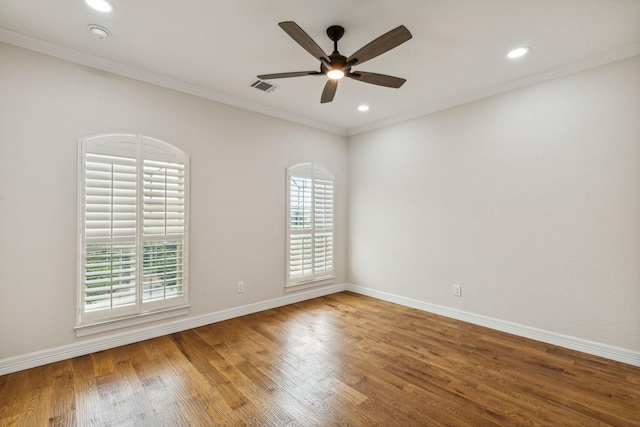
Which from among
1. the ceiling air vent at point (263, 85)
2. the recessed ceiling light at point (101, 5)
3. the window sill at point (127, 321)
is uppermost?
the recessed ceiling light at point (101, 5)

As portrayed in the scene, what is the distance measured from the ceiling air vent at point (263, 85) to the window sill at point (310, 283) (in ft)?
8.84

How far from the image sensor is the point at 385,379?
2377 millimetres

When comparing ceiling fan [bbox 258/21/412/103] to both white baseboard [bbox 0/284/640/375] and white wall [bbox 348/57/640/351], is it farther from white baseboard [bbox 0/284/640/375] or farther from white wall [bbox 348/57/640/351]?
white baseboard [bbox 0/284/640/375]

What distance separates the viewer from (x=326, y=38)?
2518 mm

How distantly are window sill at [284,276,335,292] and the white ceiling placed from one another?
2732 millimetres

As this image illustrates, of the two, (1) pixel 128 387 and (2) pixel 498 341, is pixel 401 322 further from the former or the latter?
(1) pixel 128 387

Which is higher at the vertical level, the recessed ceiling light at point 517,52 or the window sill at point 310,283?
the recessed ceiling light at point 517,52

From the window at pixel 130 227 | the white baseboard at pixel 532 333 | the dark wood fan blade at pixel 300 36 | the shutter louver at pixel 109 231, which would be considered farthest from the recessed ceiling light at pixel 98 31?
the white baseboard at pixel 532 333

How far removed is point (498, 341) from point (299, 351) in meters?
2.11

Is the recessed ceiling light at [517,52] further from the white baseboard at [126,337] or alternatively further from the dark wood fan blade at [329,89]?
the white baseboard at [126,337]

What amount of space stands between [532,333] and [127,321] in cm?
427

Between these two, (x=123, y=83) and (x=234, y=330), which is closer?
(x=123, y=83)

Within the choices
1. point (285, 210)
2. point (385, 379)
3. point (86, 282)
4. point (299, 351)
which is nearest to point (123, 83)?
point (86, 282)

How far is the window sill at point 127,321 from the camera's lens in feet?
9.09
